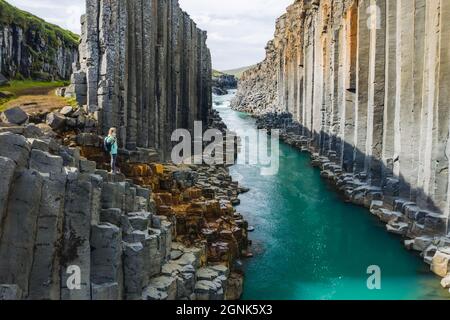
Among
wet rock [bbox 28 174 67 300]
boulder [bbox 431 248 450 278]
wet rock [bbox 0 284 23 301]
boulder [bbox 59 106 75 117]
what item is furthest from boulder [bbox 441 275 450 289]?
boulder [bbox 59 106 75 117]

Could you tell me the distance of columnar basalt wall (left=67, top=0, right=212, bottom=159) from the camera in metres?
20.1

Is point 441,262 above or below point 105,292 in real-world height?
below

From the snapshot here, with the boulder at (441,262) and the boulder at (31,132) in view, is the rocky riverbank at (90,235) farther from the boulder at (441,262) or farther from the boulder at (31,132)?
the boulder at (441,262)

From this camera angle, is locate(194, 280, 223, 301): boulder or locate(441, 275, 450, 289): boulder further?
locate(441, 275, 450, 289): boulder

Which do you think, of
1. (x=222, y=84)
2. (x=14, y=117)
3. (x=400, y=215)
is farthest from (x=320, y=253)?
(x=222, y=84)

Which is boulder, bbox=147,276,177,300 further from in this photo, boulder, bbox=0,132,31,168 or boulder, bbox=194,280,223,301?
boulder, bbox=0,132,31,168

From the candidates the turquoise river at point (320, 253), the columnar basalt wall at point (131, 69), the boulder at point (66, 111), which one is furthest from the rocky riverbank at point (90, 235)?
the columnar basalt wall at point (131, 69)

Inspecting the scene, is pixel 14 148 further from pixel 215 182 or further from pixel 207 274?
pixel 215 182

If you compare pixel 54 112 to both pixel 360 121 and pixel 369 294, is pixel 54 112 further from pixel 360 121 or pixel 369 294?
pixel 360 121

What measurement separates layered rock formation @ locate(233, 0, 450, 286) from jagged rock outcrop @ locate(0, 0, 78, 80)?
2802 cm

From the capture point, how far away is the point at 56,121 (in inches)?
689

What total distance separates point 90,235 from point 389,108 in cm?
1613

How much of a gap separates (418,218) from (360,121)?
9.69m
